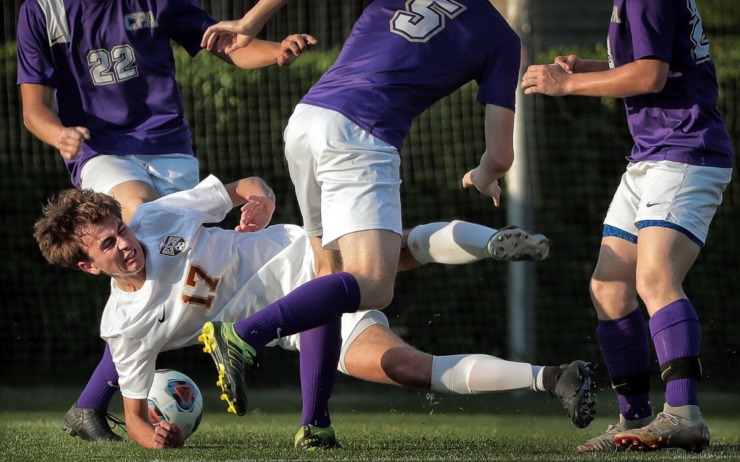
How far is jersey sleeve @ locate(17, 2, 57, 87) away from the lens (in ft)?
18.0

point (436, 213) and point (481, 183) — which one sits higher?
point (481, 183)

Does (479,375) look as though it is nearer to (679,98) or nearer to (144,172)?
(679,98)

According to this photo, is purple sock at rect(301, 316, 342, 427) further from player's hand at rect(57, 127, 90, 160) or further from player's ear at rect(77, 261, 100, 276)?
player's hand at rect(57, 127, 90, 160)

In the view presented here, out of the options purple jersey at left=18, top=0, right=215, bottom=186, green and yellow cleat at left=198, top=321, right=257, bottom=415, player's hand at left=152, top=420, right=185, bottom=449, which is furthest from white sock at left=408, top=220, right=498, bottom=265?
purple jersey at left=18, top=0, right=215, bottom=186

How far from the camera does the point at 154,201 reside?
497 centimetres

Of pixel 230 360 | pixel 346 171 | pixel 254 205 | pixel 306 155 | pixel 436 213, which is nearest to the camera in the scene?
pixel 230 360

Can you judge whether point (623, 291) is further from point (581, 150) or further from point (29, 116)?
point (581, 150)

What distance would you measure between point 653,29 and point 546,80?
0.43 m

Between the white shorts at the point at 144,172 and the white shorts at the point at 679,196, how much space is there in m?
2.08

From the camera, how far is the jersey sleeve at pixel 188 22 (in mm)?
5668

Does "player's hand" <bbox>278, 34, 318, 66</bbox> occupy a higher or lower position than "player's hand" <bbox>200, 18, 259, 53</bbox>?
lower

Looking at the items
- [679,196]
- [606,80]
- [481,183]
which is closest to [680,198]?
[679,196]

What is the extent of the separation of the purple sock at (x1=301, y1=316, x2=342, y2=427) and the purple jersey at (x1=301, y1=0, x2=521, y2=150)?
0.85 metres

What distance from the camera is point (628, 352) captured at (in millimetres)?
4812
